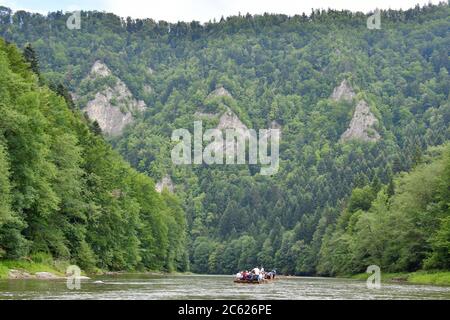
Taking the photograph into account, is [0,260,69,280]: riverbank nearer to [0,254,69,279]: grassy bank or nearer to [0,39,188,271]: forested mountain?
[0,254,69,279]: grassy bank

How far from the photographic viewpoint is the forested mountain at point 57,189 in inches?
2491

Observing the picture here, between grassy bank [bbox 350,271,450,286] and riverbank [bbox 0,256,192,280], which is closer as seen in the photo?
riverbank [bbox 0,256,192,280]

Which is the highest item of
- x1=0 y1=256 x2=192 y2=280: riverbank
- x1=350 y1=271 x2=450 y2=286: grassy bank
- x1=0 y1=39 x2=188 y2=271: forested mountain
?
x1=0 y1=39 x2=188 y2=271: forested mountain

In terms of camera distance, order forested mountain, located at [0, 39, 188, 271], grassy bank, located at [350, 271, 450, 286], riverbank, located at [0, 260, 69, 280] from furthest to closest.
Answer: grassy bank, located at [350, 271, 450, 286], forested mountain, located at [0, 39, 188, 271], riverbank, located at [0, 260, 69, 280]

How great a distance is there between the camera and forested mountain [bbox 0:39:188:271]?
63.3 meters

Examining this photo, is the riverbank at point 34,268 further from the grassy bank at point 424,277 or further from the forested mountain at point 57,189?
the grassy bank at point 424,277

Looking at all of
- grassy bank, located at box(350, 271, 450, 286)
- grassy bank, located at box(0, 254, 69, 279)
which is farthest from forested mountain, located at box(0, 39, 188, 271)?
grassy bank, located at box(350, 271, 450, 286)

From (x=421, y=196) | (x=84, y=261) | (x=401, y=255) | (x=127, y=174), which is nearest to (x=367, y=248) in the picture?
(x=401, y=255)

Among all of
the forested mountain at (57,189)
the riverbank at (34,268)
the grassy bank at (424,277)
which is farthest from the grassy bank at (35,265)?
the grassy bank at (424,277)

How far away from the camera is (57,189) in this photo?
75.6 meters

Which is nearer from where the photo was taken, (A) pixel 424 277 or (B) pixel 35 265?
(B) pixel 35 265

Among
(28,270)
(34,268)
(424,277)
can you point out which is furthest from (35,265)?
(424,277)

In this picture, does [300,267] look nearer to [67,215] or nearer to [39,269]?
[67,215]

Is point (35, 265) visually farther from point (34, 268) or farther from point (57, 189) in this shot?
point (57, 189)
